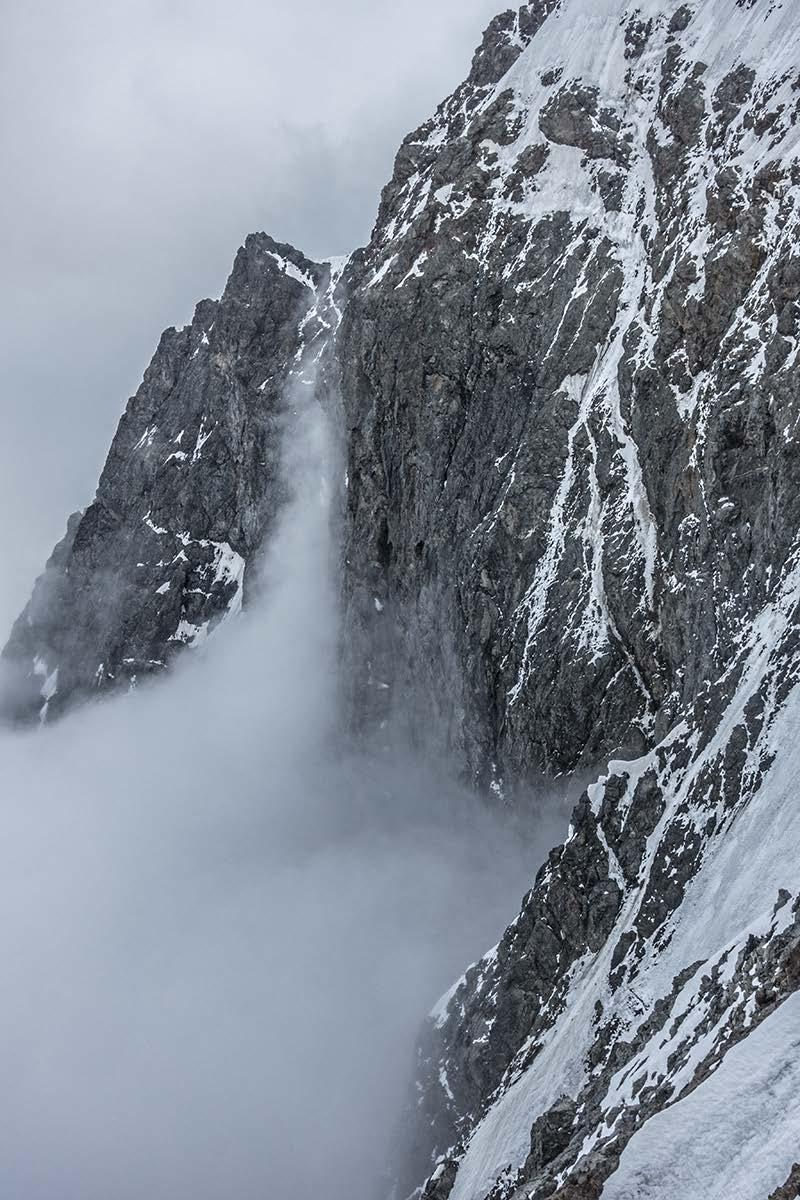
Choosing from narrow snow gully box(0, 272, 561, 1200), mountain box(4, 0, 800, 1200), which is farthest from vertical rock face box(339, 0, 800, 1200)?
narrow snow gully box(0, 272, 561, 1200)

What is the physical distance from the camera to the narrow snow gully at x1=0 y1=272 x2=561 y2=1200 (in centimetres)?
10175

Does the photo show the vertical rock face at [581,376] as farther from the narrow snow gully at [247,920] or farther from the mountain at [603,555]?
the narrow snow gully at [247,920]

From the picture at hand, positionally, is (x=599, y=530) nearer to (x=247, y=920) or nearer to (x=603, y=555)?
(x=603, y=555)

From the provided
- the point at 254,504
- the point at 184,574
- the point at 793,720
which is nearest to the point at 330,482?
the point at 254,504

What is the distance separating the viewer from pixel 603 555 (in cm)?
8369

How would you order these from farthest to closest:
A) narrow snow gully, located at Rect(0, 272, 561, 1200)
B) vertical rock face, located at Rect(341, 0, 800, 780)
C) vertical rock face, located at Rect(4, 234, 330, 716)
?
vertical rock face, located at Rect(4, 234, 330, 716), narrow snow gully, located at Rect(0, 272, 561, 1200), vertical rock face, located at Rect(341, 0, 800, 780)

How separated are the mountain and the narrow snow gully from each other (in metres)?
10.1

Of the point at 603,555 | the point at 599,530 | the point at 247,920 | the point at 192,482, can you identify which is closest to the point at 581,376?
the point at 599,530

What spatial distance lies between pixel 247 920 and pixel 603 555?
7331cm

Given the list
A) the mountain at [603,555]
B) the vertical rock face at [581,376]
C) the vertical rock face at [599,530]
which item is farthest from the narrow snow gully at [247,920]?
the vertical rock face at [581,376]

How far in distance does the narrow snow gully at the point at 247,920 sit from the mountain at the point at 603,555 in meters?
10.1

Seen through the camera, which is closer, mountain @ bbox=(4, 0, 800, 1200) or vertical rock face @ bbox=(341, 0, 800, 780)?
mountain @ bbox=(4, 0, 800, 1200)

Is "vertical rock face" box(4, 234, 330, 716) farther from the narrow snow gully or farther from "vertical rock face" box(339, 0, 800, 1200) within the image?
"vertical rock face" box(339, 0, 800, 1200)

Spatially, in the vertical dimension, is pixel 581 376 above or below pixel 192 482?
below
